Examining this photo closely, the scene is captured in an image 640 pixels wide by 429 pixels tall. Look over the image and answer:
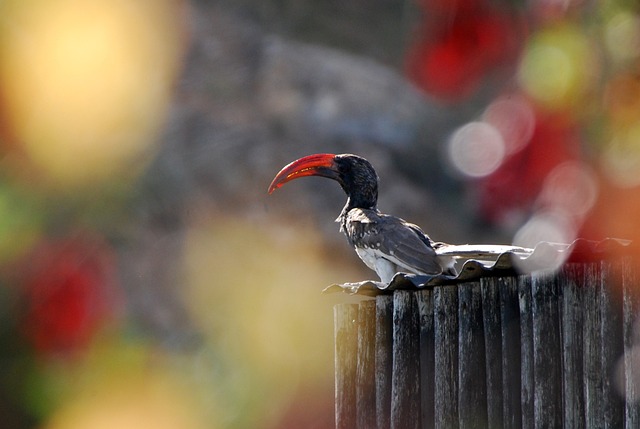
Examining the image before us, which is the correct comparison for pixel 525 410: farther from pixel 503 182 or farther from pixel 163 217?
pixel 163 217

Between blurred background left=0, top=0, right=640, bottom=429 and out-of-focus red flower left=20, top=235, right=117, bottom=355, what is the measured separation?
0.08ft

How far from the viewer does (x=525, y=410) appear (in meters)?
4.10

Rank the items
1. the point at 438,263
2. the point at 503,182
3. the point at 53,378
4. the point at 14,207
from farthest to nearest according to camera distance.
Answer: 1. the point at 14,207
2. the point at 53,378
3. the point at 438,263
4. the point at 503,182

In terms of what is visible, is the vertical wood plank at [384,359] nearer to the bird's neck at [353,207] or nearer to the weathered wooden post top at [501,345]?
the weathered wooden post top at [501,345]

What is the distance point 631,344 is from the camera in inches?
142

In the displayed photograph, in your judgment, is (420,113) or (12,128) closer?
(12,128)

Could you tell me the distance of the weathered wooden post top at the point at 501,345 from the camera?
3.71 metres

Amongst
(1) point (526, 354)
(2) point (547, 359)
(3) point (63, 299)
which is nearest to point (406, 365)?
(1) point (526, 354)

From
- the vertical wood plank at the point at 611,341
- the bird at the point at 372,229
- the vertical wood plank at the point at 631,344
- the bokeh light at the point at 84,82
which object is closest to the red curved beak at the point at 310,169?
the bird at the point at 372,229

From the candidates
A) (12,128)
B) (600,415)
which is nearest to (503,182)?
(600,415)

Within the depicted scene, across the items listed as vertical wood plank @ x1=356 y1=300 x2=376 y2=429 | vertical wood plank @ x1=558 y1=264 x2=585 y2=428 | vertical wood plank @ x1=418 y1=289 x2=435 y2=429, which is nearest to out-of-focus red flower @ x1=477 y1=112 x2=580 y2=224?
vertical wood plank @ x1=558 y1=264 x2=585 y2=428

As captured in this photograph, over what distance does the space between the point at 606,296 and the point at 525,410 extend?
67 cm

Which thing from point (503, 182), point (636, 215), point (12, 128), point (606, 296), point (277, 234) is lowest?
point (606, 296)

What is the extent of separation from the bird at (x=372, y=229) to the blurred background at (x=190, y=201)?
2.50m
